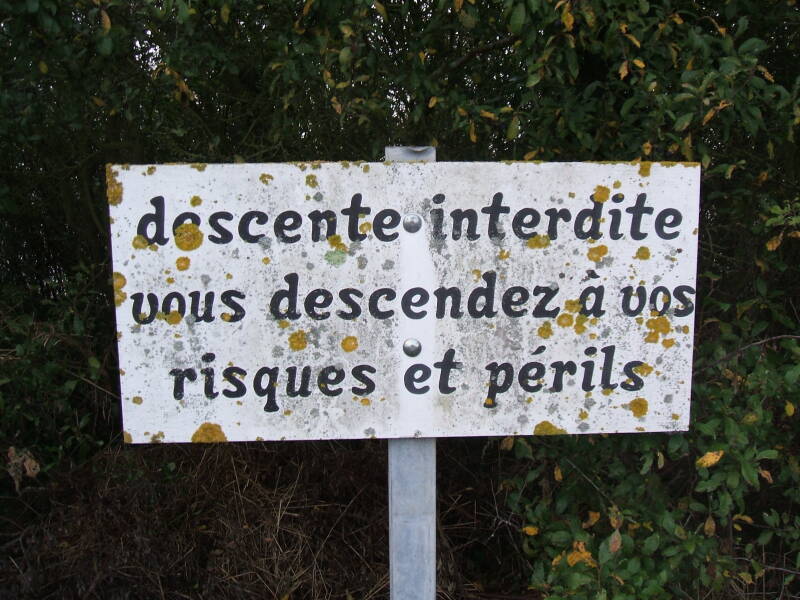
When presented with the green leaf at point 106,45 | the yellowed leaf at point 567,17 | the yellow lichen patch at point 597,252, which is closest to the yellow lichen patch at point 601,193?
the yellow lichen patch at point 597,252

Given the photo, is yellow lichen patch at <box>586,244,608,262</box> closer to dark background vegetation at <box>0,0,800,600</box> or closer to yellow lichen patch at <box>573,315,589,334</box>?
yellow lichen patch at <box>573,315,589,334</box>

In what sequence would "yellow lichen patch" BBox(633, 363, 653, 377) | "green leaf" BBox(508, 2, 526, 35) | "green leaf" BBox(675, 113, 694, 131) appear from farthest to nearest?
"green leaf" BBox(675, 113, 694, 131)
"green leaf" BBox(508, 2, 526, 35)
"yellow lichen patch" BBox(633, 363, 653, 377)

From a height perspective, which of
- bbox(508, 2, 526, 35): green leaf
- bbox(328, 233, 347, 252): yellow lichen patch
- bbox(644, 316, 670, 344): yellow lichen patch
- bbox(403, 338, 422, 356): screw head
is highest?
bbox(508, 2, 526, 35): green leaf

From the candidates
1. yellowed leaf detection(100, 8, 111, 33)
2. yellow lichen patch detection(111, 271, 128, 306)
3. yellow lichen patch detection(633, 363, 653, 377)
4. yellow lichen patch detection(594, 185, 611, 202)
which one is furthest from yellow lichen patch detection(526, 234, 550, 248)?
yellowed leaf detection(100, 8, 111, 33)

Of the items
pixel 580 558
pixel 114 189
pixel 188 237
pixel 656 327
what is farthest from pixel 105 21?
pixel 580 558

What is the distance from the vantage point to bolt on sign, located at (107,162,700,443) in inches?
64.3

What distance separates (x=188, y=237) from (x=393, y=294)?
475 millimetres

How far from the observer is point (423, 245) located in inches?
65.1

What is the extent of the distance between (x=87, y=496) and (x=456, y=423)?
170 centimetres

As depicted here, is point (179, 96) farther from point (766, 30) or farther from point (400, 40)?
point (766, 30)

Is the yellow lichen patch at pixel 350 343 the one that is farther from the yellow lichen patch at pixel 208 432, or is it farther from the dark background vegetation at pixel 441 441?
the dark background vegetation at pixel 441 441

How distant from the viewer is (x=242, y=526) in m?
2.63

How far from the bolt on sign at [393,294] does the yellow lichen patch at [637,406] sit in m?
0.02

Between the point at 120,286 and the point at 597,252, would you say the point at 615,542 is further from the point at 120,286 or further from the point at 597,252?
the point at 120,286
